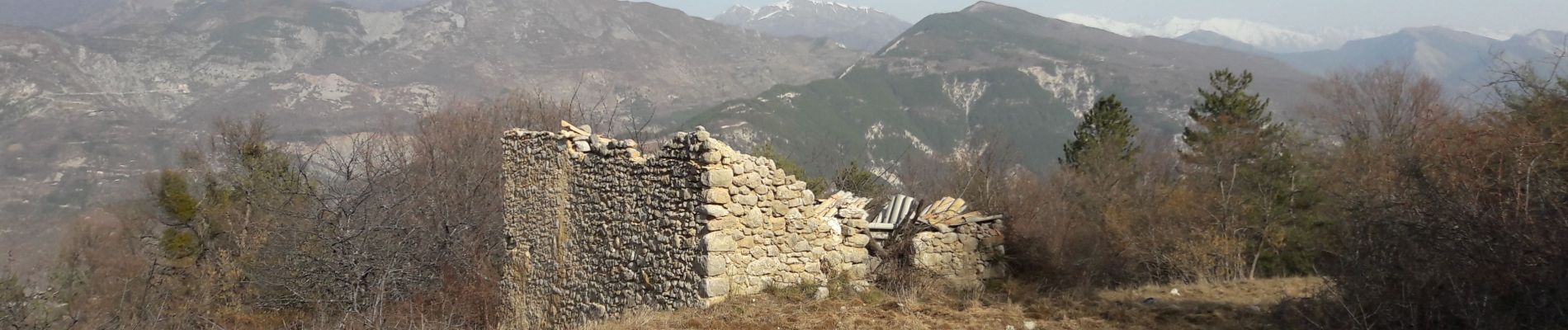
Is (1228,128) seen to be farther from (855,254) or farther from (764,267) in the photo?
(764,267)

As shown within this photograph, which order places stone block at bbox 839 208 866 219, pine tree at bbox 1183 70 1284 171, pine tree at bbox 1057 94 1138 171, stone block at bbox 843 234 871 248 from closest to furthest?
stone block at bbox 843 234 871 248 → stone block at bbox 839 208 866 219 → pine tree at bbox 1183 70 1284 171 → pine tree at bbox 1057 94 1138 171

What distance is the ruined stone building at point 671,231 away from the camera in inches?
363

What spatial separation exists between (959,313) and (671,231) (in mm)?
3165

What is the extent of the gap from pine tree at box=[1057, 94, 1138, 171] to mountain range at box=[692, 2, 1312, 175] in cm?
2436

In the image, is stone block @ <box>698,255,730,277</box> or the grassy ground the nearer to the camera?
the grassy ground

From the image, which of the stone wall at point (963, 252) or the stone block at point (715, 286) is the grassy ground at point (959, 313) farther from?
the stone wall at point (963, 252)

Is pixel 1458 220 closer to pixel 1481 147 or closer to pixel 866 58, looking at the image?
pixel 1481 147

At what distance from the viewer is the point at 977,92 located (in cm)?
10675

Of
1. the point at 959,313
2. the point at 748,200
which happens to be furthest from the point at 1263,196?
the point at 748,200

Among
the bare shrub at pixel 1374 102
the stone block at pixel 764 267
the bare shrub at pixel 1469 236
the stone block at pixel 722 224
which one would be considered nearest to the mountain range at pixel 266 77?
the bare shrub at pixel 1374 102

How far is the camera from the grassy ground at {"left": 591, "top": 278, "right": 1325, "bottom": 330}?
8.27 metres

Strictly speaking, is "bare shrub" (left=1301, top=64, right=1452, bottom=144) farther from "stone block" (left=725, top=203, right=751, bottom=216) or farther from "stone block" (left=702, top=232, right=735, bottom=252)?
"stone block" (left=702, top=232, right=735, bottom=252)

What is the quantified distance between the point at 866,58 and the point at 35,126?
353ft

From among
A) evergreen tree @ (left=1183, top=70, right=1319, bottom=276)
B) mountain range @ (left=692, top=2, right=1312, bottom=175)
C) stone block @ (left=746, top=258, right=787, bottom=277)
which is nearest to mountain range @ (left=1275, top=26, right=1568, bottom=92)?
mountain range @ (left=692, top=2, right=1312, bottom=175)
